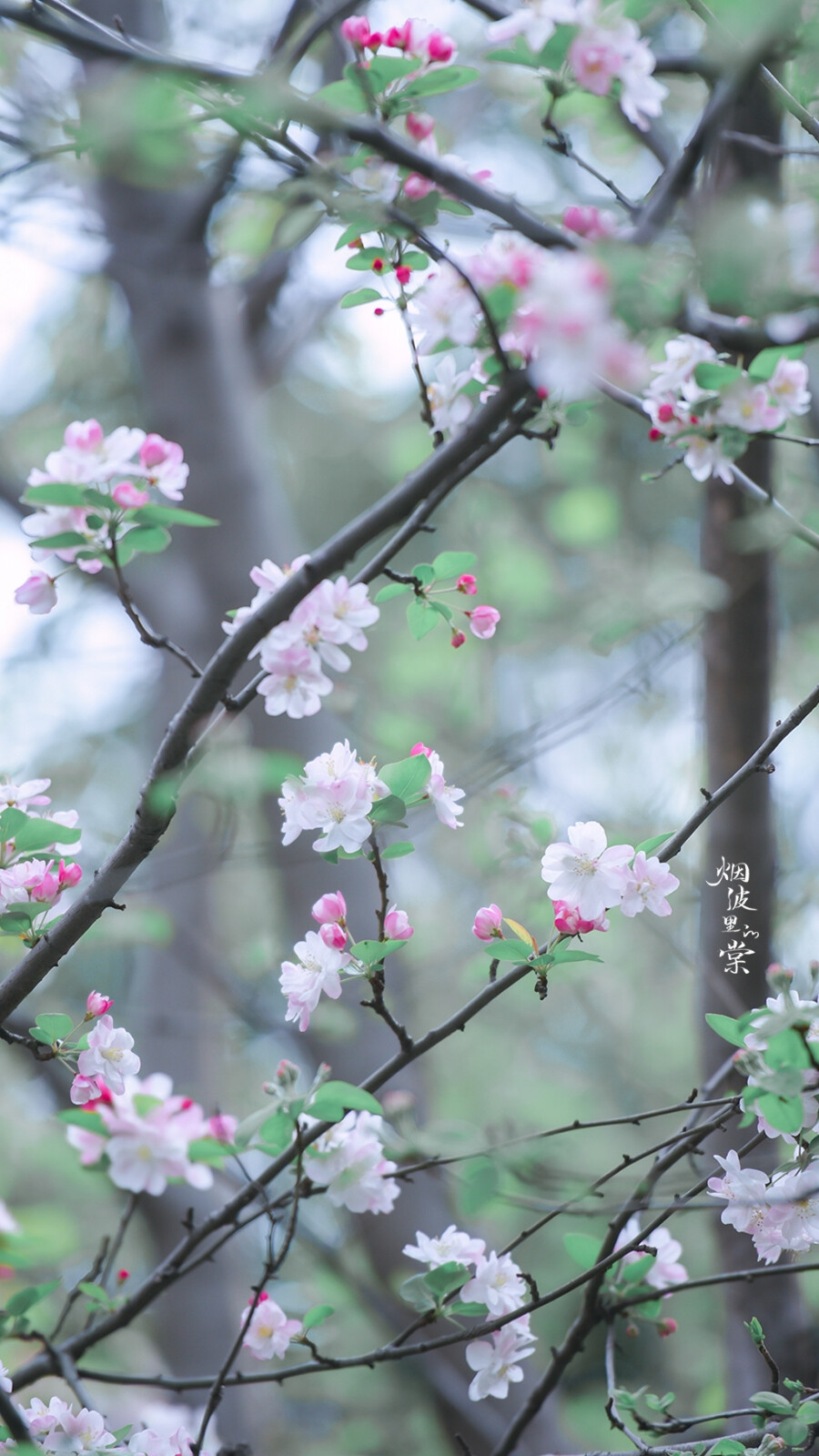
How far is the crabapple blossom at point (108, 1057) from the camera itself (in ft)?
2.76

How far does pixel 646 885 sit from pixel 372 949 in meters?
0.24

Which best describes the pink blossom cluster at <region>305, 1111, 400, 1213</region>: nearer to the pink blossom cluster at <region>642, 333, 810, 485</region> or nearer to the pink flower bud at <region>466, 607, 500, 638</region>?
the pink flower bud at <region>466, 607, 500, 638</region>

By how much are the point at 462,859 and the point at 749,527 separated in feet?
7.30

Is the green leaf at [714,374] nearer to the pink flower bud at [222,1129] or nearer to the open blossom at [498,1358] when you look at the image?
the pink flower bud at [222,1129]

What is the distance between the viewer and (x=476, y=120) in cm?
295

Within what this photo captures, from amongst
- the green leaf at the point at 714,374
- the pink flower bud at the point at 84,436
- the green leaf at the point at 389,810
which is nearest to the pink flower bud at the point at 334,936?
the green leaf at the point at 389,810

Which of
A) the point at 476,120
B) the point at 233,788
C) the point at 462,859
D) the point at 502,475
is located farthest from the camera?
the point at 502,475

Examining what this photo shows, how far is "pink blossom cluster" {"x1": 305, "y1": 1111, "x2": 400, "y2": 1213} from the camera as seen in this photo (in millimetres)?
842

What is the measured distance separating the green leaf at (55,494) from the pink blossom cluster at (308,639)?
0.17 m

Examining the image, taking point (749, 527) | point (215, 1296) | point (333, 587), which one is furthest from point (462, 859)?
point (333, 587)

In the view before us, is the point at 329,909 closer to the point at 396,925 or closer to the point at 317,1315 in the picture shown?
the point at 396,925

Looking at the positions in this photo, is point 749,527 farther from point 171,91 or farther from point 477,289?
point 171,91

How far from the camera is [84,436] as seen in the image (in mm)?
743

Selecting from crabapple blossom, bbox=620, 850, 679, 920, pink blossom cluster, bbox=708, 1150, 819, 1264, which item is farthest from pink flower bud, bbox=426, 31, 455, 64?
pink blossom cluster, bbox=708, 1150, 819, 1264
